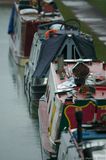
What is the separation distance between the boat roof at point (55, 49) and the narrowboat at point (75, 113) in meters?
2.51

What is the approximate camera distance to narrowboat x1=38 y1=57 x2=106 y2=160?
1720cm

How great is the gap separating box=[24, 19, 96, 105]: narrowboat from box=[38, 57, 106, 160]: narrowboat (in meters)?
2.53

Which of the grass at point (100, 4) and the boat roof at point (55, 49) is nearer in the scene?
the boat roof at point (55, 49)

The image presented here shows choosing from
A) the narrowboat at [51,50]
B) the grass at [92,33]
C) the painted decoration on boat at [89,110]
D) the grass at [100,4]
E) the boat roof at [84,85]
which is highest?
the painted decoration on boat at [89,110]

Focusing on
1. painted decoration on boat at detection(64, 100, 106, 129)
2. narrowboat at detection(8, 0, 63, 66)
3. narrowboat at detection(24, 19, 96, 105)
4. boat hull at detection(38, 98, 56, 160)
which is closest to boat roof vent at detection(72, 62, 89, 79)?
boat hull at detection(38, 98, 56, 160)

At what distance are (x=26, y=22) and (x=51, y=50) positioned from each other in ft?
28.1

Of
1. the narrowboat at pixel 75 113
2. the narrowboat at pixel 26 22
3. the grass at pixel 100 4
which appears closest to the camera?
the narrowboat at pixel 75 113

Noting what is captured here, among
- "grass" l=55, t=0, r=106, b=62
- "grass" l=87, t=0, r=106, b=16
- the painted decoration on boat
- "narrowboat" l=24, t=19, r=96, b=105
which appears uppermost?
the painted decoration on boat

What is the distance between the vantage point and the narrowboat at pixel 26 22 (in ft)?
118

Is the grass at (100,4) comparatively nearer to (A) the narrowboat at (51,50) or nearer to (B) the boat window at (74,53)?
(A) the narrowboat at (51,50)

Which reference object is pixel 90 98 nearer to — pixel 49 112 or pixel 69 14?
pixel 49 112

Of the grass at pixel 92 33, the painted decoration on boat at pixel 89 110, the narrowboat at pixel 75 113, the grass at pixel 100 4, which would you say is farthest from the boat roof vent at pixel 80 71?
the grass at pixel 100 4

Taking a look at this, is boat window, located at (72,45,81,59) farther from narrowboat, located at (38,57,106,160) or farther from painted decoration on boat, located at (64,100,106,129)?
painted decoration on boat, located at (64,100,106,129)

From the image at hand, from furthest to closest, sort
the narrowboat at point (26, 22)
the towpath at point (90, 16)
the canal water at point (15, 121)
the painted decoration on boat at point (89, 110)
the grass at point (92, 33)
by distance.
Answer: the towpath at point (90, 16) → the narrowboat at point (26, 22) → the grass at point (92, 33) → the canal water at point (15, 121) → the painted decoration on boat at point (89, 110)
